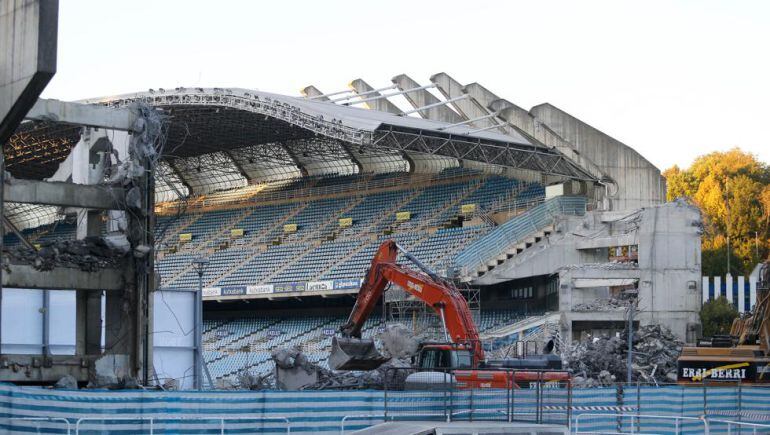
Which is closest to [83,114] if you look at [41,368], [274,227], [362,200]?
[41,368]

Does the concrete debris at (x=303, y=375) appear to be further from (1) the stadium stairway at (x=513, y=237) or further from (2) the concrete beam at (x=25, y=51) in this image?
(1) the stadium stairway at (x=513, y=237)

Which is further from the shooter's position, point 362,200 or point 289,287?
point 362,200

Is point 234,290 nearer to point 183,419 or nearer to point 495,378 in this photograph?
point 495,378

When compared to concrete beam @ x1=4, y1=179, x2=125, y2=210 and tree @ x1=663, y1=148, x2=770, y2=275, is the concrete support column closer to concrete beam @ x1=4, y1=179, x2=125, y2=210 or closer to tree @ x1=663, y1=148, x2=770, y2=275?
concrete beam @ x1=4, y1=179, x2=125, y2=210

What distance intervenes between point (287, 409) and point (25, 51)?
7375 mm

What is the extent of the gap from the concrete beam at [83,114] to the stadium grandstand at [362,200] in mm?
19447

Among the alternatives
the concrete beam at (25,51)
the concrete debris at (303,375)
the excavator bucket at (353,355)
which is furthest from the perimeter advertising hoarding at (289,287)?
the concrete beam at (25,51)

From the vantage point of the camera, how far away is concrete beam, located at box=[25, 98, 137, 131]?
28.1m

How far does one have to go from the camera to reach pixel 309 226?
68.4 m

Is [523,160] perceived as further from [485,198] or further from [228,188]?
[228,188]

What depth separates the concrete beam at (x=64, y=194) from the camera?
27.8m

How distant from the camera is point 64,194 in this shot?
2820cm

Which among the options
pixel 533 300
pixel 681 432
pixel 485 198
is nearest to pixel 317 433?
pixel 681 432

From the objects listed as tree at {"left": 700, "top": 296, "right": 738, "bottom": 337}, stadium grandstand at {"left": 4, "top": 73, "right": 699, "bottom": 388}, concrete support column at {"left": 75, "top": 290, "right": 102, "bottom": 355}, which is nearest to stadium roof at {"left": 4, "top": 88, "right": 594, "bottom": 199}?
stadium grandstand at {"left": 4, "top": 73, "right": 699, "bottom": 388}
